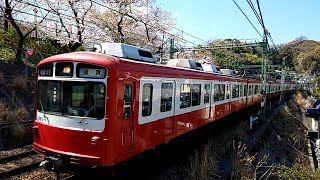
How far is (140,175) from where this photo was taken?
320 inches

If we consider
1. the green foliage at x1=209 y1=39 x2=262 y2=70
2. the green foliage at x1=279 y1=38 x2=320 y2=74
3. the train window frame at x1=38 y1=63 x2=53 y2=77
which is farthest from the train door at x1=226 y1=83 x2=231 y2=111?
the green foliage at x1=279 y1=38 x2=320 y2=74

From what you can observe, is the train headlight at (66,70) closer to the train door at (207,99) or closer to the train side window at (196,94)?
the train side window at (196,94)

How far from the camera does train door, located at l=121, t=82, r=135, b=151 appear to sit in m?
6.65

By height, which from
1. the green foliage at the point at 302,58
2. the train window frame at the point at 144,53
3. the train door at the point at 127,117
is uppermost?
the green foliage at the point at 302,58

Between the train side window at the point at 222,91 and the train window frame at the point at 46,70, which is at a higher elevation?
the train window frame at the point at 46,70

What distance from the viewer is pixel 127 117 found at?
677cm

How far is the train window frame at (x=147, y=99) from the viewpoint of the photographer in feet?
24.2

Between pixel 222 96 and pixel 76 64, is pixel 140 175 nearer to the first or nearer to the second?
pixel 76 64

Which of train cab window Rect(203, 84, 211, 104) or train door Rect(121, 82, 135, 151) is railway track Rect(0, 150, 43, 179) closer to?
train door Rect(121, 82, 135, 151)

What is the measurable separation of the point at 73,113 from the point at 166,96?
2.73 m

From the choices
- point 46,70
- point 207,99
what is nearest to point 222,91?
point 207,99

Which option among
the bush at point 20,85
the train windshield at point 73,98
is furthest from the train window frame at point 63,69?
the bush at point 20,85

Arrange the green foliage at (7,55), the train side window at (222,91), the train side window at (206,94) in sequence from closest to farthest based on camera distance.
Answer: the train side window at (206,94), the train side window at (222,91), the green foliage at (7,55)

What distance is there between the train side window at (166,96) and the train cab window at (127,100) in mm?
1605
